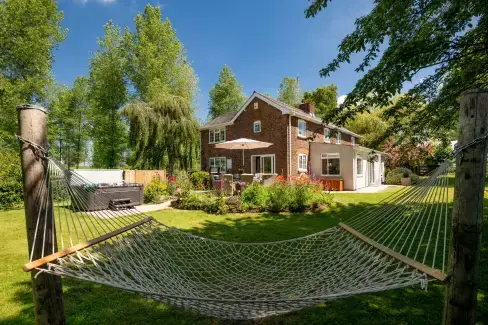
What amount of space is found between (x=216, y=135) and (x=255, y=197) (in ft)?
37.1

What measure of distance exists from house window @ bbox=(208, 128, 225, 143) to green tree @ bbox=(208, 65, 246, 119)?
1273cm

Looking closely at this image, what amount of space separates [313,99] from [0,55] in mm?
26644

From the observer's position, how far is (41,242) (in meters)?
1.76

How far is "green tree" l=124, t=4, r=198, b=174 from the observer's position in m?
16.0

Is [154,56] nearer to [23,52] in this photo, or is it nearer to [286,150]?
[23,52]

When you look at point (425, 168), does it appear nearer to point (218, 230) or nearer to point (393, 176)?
point (393, 176)

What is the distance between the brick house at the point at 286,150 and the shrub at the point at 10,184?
→ 436 inches

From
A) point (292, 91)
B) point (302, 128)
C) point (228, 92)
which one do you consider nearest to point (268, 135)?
point (302, 128)

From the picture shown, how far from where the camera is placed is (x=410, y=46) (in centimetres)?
329

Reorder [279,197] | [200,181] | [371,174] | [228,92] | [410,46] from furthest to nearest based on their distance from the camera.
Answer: [228,92], [371,174], [200,181], [279,197], [410,46]

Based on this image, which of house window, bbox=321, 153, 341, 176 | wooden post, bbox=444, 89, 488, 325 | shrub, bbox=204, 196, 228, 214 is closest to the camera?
wooden post, bbox=444, 89, 488, 325

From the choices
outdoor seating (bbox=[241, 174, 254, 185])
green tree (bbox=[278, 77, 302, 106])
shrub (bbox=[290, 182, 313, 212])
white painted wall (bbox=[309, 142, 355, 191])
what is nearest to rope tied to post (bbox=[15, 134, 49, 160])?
shrub (bbox=[290, 182, 313, 212])

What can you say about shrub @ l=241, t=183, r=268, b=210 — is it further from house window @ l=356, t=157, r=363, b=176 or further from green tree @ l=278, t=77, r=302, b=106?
green tree @ l=278, t=77, r=302, b=106

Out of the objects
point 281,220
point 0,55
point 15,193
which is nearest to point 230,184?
point 281,220
